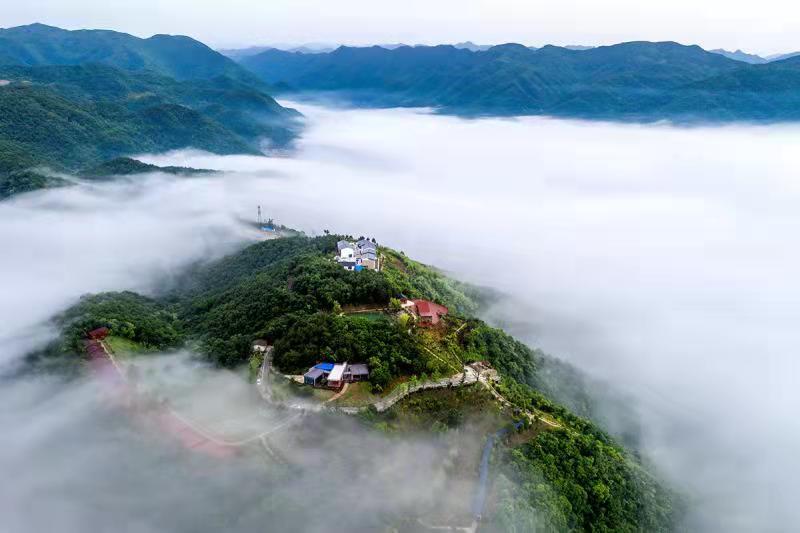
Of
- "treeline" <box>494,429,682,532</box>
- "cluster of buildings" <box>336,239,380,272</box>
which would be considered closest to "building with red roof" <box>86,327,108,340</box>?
"cluster of buildings" <box>336,239,380,272</box>

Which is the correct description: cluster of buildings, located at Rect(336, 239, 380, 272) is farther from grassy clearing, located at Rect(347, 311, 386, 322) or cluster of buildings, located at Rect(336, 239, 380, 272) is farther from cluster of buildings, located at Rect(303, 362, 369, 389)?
cluster of buildings, located at Rect(303, 362, 369, 389)

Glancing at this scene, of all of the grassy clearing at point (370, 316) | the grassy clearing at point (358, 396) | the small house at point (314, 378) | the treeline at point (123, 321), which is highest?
the grassy clearing at point (370, 316)

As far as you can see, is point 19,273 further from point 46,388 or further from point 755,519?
point 755,519

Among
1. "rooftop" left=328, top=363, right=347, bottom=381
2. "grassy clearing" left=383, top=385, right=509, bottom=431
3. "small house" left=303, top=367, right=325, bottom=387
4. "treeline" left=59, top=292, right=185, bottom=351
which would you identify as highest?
"rooftop" left=328, top=363, right=347, bottom=381

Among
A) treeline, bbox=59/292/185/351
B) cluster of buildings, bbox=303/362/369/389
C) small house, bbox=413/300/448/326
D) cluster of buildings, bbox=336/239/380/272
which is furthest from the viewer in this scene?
cluster of buildings, bbox=336/239/380/272

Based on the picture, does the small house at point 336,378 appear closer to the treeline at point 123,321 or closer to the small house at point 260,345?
the small house at point 260,345

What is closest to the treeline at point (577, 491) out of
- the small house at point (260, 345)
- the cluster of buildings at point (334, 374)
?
the cluster of buildings at point (334, 374)
